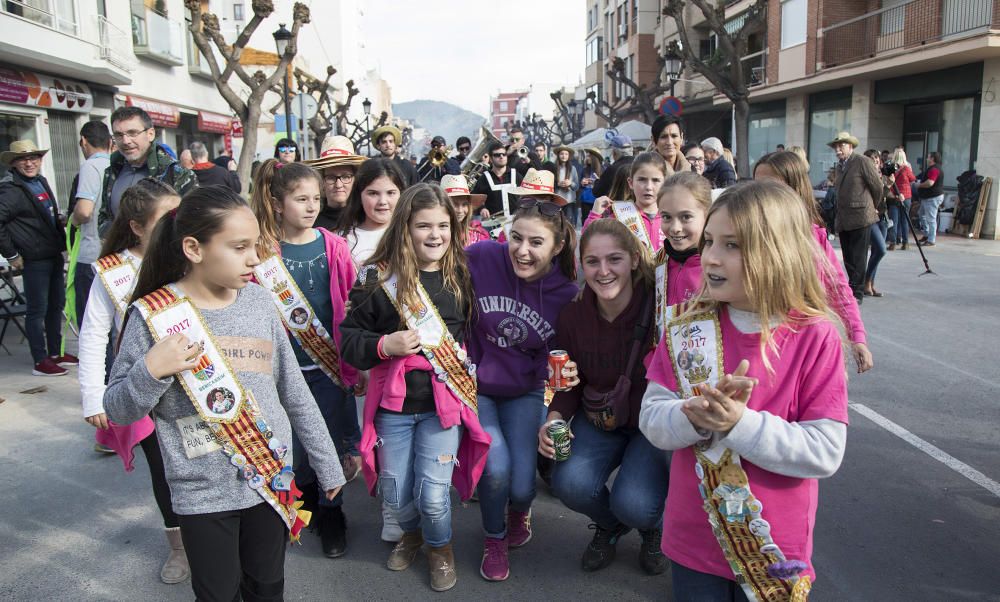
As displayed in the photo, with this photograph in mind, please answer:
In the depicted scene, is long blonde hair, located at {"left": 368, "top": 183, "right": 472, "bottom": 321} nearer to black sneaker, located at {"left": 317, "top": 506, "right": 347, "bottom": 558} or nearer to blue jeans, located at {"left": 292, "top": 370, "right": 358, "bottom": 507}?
blue jeans, located at {"left": 292, "top": 370, "right": 358, "bottom": 507}

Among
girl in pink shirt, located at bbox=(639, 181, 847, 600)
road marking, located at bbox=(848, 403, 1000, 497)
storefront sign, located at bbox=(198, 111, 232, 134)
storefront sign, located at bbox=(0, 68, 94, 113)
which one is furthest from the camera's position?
storefront sign, located at bbox=(198, 111, 232, 134)

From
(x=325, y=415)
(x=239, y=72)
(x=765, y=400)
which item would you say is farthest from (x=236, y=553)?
(x=239, y=72)

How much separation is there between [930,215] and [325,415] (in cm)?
1520

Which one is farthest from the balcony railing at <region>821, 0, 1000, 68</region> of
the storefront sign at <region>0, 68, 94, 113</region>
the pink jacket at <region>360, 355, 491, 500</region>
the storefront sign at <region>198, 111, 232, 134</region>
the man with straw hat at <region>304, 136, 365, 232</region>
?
the storefront sign at <region>198, 111, 232, 134</region>

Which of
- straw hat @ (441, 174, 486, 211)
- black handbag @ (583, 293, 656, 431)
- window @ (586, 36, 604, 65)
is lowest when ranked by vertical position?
black handbag @ (583, 293, 656, 431)

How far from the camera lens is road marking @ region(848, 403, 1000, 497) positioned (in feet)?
13.5

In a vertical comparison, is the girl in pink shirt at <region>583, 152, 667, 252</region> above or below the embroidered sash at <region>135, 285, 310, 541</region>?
above

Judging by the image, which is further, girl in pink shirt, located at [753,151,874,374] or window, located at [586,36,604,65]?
window, located at [586,36,604,65]

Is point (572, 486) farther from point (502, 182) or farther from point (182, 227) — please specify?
point (502, 182)

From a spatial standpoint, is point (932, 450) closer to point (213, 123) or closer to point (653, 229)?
point (653, 229)

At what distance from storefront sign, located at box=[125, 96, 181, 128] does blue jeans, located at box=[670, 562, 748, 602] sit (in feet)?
70.0

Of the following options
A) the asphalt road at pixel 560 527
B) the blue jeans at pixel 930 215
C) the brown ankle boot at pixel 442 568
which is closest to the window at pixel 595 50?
the blue jeans at pixel 930 215

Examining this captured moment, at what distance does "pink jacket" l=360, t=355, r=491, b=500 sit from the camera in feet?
10.4

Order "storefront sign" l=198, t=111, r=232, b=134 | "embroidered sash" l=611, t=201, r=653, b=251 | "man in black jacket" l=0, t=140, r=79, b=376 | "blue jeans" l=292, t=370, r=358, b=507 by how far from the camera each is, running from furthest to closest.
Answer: "storefront sign" l=198, t=111, r=232, b=134
"man in black jacket" l=0, t=140, r=79, b=376
"embroidered sash" l=611, t=201, r=653, b=251
"blue jeans" l=292, t=370, r=358, b=507
